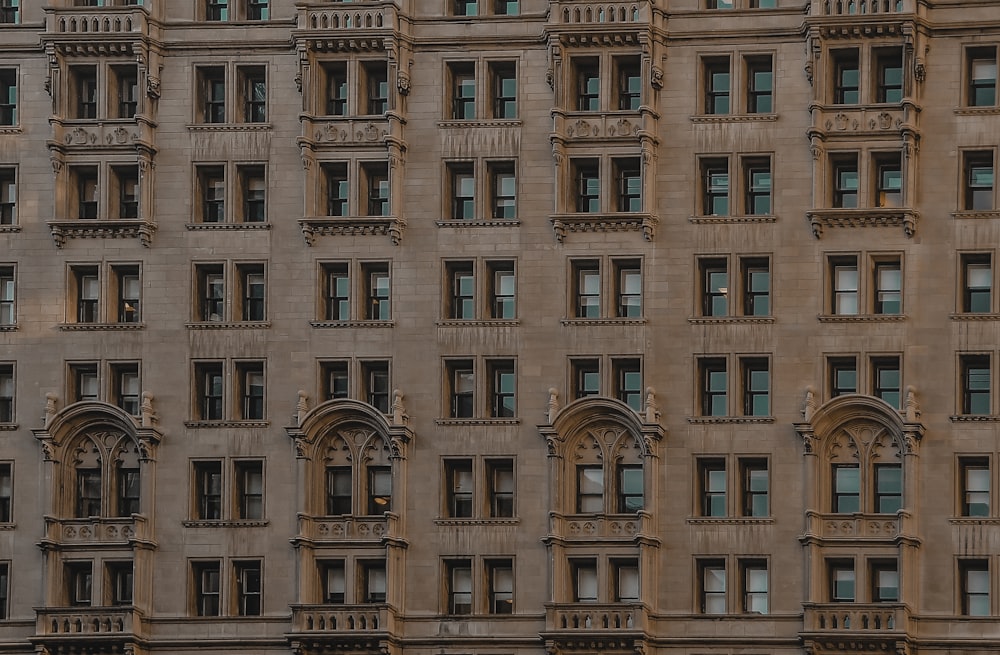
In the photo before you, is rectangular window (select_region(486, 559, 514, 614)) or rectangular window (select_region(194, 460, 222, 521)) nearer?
rectangular window (select_region(486, 559, 514, 614))

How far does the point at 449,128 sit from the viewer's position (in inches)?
4026

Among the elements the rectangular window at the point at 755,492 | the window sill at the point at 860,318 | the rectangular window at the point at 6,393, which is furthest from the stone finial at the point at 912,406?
the rectangular window at the point at 6,393

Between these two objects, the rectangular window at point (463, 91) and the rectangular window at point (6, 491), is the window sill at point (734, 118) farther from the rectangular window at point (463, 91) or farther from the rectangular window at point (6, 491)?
the rectangular window at point (6, 491)

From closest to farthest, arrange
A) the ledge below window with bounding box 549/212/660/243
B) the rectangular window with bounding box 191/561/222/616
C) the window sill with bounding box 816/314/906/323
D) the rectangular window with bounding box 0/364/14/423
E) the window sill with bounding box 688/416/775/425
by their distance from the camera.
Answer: the window sill with bounding box 816/314/906/323 → the window sill with bounding box 688/416/775/425 → the ledge below window with bounding box 549/212/660/243 → the rectangular window with bounding box 191/561/222/616 → the rectangular window with bounding box 0/364/14/423

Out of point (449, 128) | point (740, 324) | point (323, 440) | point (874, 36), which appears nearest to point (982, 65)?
point (874, 36)

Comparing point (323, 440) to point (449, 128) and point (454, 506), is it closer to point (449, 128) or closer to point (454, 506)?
point (454, 506)

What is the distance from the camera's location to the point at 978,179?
100m

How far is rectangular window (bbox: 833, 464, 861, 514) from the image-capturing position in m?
98.8

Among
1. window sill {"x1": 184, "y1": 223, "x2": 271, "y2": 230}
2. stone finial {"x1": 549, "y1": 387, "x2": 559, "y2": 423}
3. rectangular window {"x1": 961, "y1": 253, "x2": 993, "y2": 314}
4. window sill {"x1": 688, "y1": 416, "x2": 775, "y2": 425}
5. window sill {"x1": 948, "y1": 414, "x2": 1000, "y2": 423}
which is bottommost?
window sill {"x1": 948, "y1": 414, "x2": 1000, "y2": 423}

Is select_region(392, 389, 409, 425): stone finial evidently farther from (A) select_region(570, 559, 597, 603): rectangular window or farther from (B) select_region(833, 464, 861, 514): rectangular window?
(B) select_region(833, 464, 861, 514): rectangular window

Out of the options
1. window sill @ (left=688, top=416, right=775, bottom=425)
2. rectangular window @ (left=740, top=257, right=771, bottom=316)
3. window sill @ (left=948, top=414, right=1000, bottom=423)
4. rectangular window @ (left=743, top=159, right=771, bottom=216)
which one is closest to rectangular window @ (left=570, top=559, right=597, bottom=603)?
window sill @ (left=688, top=416, right=775, bottom=425)

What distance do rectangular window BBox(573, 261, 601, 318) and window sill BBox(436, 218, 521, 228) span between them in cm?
268

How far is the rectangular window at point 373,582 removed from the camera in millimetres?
100188

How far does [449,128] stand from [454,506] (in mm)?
13597
